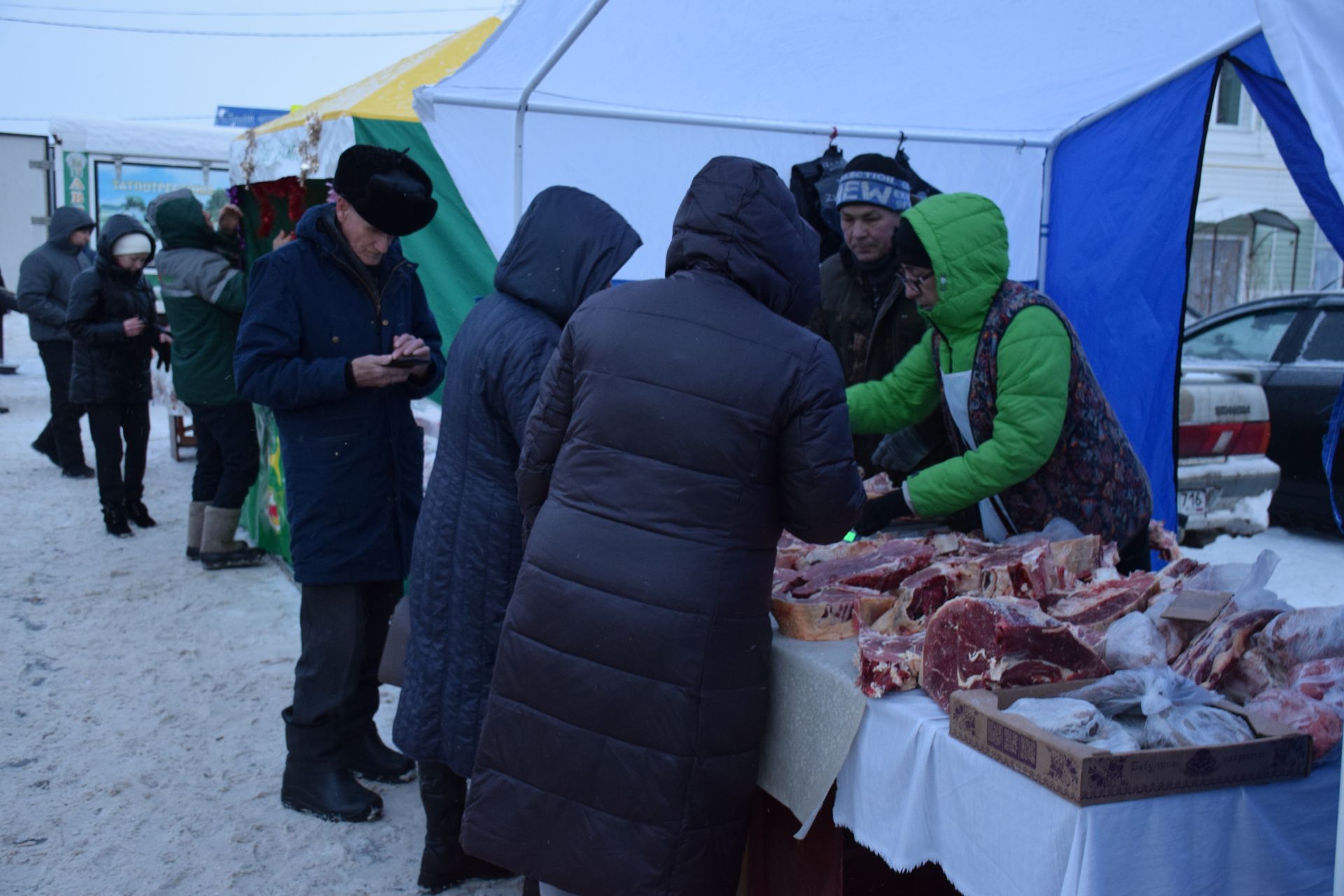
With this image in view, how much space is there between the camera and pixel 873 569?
277cm

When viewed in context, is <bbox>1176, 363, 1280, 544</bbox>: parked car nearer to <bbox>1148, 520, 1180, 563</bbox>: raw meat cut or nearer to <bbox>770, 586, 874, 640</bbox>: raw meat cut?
<bbox>1148, 520, 1180, 563</bbox>: raw meat cut

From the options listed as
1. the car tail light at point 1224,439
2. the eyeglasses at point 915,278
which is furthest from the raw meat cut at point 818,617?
the car tail light at point 1224,439

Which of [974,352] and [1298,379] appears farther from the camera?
[1298,379]

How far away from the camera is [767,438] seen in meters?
2.14

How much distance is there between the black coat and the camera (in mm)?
7180

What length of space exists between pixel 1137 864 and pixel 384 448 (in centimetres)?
256

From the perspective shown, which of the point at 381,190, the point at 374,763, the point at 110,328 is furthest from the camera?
the point at 110,328

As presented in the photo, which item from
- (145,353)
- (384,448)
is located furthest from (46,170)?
(384,448)

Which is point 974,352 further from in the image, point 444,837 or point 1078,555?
point 444,837

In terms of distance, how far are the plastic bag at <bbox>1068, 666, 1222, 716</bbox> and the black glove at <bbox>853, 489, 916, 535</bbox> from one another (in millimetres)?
1160

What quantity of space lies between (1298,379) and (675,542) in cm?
706

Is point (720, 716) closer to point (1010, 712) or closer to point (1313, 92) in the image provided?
point (1010, 712)

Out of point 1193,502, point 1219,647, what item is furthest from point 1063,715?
point 1193,502

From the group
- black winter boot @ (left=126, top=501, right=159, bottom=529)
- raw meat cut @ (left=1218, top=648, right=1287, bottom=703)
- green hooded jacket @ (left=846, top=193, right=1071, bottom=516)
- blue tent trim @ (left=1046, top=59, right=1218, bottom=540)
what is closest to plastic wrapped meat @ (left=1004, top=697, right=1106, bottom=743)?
raw meat cut @ (left=1218, top=648, right=1287, bottom=703)
